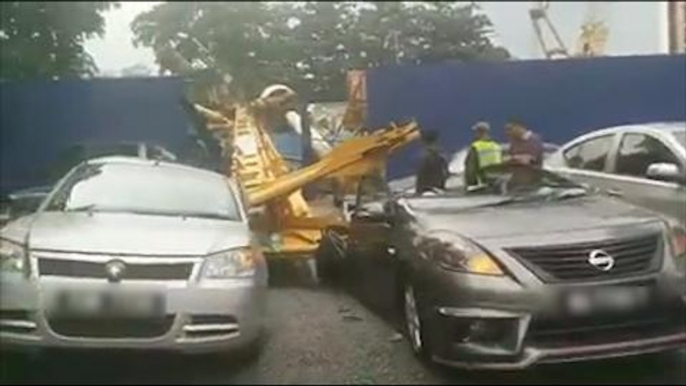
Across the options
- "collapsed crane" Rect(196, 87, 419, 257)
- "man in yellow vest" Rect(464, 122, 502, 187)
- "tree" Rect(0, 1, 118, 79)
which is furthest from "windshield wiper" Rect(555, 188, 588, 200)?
"tree" Rect(0, 1, 118, 79)

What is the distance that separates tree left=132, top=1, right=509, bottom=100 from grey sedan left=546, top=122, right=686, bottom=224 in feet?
6.35

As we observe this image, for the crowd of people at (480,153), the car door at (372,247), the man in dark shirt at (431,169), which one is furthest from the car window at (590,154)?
the car door at (372,247)

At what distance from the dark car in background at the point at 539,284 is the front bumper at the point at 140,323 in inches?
38.6

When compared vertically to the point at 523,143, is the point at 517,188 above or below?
Answer: above

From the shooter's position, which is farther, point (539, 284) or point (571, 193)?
point (571, 193)

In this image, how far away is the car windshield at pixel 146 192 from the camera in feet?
20.6

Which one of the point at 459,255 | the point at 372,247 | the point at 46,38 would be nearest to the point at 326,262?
the point at 372,247

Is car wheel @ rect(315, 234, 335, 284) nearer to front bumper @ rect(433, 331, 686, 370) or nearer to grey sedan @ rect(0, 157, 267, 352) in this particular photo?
grey sedan @ rect(0, 157, 267, 352)

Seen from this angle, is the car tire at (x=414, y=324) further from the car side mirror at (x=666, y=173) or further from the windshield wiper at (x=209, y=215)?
the car side mirror at (x=666, y=173)

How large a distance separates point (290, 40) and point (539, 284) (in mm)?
4477

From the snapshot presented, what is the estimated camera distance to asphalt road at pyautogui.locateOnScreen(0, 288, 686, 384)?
5.18m

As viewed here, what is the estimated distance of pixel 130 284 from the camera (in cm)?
507

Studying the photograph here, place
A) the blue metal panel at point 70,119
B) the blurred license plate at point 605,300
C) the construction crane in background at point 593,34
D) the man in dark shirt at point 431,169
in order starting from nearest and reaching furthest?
the blurred license plate at point 605,300
the man in dark shirt at point 431,169
the blue metal panel at point 70,119
the construction crane in background at point 593,34

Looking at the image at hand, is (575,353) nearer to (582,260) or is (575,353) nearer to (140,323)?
(582,260)
